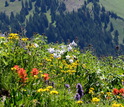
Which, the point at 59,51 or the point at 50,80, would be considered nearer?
the point at 50,80

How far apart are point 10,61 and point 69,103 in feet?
10.2

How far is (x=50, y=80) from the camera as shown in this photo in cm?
907

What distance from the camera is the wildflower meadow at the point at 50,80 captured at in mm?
6480

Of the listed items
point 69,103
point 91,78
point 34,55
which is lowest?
point 69,103

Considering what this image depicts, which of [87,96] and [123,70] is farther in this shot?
[123,70]

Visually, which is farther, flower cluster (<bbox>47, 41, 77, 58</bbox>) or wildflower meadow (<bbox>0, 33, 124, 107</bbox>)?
flower cluster (<bbox>47, 41, 77, 58</bbox>)

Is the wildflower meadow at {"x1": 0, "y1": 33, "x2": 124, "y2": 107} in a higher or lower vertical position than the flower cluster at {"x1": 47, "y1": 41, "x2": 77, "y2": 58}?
lower

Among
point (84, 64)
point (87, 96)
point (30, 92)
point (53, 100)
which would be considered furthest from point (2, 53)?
point (84, 64)

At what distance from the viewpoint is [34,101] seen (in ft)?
20.0

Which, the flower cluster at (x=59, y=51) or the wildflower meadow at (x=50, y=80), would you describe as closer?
the wildflower meadow at (x=50, y=80)

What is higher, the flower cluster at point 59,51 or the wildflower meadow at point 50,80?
the flower cluster at point 59,51

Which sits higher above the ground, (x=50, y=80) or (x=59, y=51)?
(x=59, y=51)

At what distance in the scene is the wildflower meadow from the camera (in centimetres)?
648

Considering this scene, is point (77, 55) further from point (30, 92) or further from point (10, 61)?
point (30, 92)
